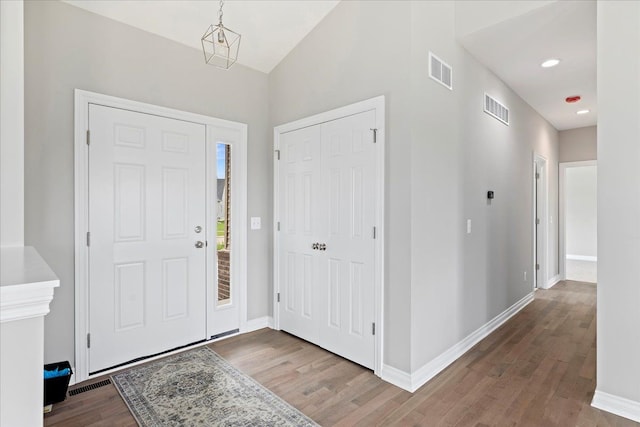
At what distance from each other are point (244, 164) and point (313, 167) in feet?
2.56

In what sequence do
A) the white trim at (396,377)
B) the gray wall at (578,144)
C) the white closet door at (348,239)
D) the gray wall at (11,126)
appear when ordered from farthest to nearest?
1. the gray wall at (578,144)
2. the white closet door at (348,239)
3. the white trim at (396,377)
4. the gray wall at (11,126)

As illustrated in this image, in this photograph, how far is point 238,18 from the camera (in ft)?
9.63

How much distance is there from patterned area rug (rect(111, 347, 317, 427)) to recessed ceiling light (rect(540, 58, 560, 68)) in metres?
3.79

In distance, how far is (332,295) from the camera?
302cm

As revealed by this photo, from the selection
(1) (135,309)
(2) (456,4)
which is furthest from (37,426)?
(2) (456,4)

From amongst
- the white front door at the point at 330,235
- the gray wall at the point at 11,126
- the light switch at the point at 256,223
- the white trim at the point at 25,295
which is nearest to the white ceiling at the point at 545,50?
the white front door at the point at 330,235

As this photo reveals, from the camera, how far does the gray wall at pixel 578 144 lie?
5.65 m

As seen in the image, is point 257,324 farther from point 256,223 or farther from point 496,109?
point 496,109

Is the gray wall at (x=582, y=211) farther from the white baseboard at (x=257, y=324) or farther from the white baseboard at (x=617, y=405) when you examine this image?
the white baseboard at (x=257, y=324)

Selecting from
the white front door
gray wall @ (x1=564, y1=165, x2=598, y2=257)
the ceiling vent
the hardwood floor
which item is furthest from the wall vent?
gray wall @ (x1=564, y1=165, x2=598, y2=257)

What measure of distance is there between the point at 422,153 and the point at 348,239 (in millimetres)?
911

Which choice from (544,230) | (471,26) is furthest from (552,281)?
(471,26)

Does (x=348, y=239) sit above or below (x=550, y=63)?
below

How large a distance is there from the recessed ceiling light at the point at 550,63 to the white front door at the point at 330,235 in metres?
2.06
